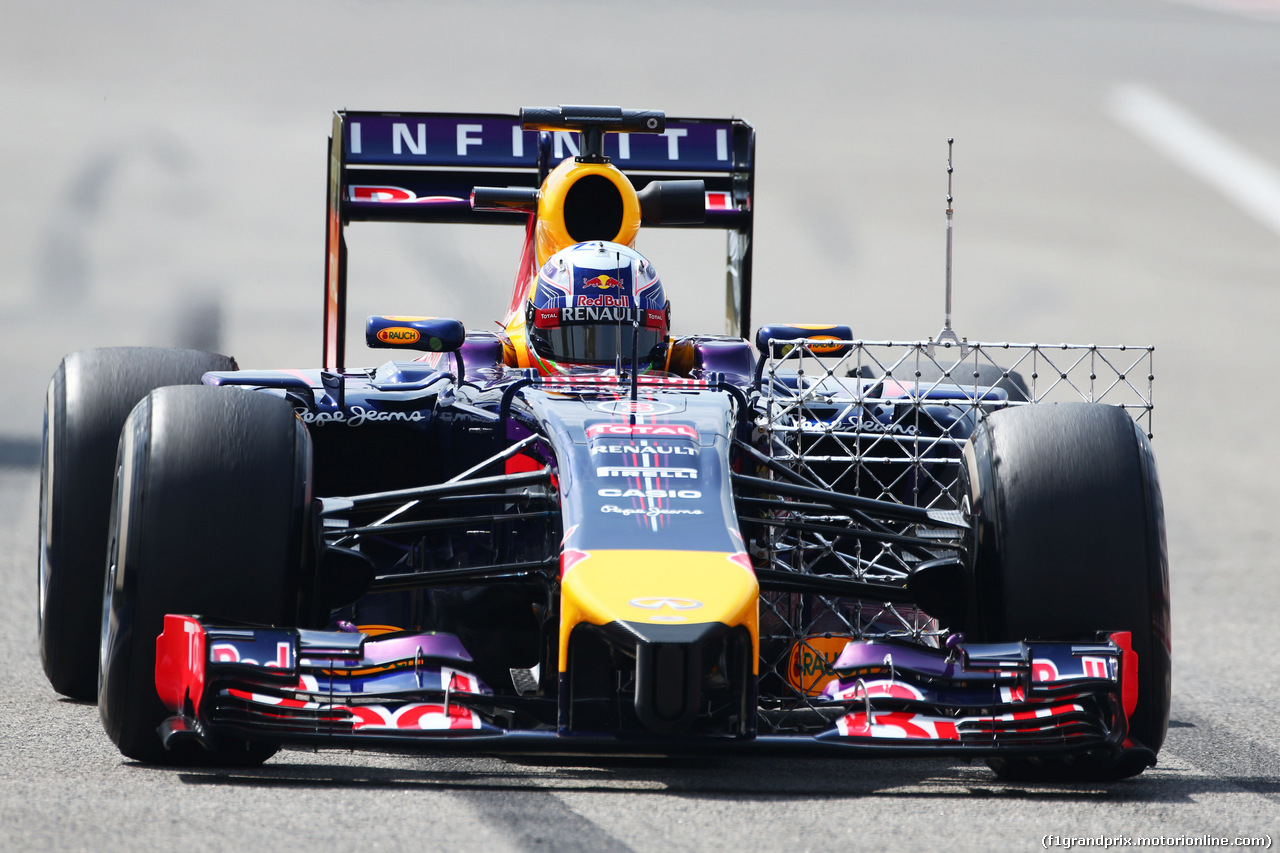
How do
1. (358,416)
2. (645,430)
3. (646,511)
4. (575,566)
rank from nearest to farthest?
1. (575,566)
2. (646,511)
3. (645,430)
4. (358,416)

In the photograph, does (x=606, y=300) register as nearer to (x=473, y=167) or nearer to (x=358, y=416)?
(x=358, y=416)

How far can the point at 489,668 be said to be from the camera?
6.82m

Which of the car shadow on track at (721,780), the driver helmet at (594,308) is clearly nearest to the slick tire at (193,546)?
the car shadow on track at (721,780)

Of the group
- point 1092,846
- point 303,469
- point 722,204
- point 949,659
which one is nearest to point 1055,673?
point 949,659

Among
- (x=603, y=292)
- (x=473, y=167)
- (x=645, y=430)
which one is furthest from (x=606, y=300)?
(x=473, y=167)

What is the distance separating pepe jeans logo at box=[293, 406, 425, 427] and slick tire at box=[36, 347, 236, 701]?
0.73 metres

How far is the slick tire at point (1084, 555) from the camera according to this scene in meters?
5.81

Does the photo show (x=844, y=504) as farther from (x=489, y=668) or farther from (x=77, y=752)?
(x=77, y=752)

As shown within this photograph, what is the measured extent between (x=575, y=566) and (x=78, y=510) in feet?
8.87

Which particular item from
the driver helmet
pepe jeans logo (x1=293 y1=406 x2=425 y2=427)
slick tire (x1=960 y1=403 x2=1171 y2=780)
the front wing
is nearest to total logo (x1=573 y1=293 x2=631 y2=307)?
the driver helmet

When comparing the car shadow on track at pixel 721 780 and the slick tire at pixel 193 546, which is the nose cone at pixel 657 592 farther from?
the slick tire at pixel 193 546

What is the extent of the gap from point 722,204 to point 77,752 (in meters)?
5.37

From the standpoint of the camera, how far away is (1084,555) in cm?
585

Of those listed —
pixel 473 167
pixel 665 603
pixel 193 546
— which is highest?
pixel 473 167
